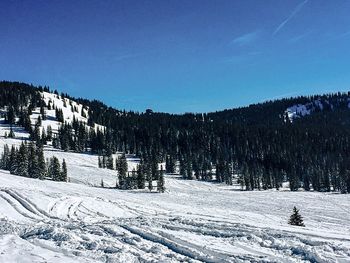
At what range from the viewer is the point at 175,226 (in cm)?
2278

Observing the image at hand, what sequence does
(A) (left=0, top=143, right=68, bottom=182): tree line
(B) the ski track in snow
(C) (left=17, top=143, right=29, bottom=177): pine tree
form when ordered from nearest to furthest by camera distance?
(B) the ski track in snow
(A) (left=0, top=143, right=68, bottom=182): tree line
(C) (left=17, top=143, right=29, bottom=177): pine tree

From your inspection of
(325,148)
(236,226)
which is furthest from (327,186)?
(236,226)

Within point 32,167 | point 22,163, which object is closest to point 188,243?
point 32,167

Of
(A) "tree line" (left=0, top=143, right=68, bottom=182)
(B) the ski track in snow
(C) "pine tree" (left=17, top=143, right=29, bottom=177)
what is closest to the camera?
(B) the ski track in snow

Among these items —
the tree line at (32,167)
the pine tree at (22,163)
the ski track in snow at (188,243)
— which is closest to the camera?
the ski track in snow at (188,243)

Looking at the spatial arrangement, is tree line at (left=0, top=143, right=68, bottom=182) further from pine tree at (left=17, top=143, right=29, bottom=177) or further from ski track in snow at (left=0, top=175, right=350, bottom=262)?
ski track in snow at (left=0, top=175, right=350, bottom=262)

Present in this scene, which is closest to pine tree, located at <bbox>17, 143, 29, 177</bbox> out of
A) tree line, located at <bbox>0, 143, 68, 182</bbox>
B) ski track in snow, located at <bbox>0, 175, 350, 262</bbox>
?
tree line, located at <bbox>0, 143, 68, 182</bbox>

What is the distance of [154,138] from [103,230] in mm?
172258

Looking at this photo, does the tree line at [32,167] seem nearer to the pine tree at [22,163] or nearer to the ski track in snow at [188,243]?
the pine tree at [22,163]

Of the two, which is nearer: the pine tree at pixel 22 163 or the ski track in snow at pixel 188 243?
the ski track in snow at pixel 188 243

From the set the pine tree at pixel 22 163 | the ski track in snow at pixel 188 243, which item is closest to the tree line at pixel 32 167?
the pine tree at pixel 22 163

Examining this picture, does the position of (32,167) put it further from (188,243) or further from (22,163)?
(188,243)

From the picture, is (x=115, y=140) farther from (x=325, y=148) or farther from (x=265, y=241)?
(x=265, y=241)

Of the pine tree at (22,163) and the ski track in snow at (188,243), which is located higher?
the pine tree at (22,163)
